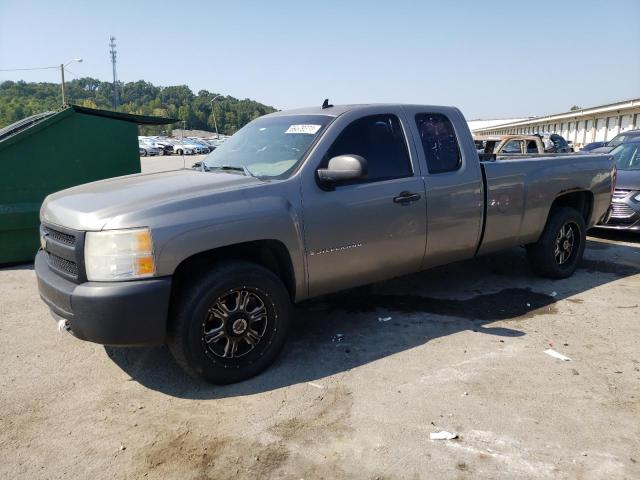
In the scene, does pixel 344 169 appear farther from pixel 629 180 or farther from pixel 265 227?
pixel 629 180

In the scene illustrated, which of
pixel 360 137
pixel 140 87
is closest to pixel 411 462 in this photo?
pixel 360 137

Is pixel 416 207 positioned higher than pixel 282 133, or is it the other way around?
pixel 282 133

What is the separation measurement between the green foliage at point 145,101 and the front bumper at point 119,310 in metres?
86.4

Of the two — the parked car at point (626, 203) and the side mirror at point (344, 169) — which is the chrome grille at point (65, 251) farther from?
the parked car at point (626, 203)

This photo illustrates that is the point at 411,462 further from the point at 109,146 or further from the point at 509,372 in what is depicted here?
the point at 109,146

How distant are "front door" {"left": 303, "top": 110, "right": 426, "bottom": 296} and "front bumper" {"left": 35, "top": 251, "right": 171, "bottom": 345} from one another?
3.72 ft

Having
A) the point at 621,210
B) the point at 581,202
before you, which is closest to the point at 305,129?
the point at 581,202

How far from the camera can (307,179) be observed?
146 inches

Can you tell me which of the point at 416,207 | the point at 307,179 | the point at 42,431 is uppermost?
the point at 307,179

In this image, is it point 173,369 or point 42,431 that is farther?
point 173,369

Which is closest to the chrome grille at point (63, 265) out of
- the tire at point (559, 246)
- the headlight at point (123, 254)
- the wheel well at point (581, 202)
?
the headlight at point (123, 254)

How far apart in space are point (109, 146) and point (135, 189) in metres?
4.33

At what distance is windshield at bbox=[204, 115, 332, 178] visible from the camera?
390 cm

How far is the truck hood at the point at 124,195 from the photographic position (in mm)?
3148
